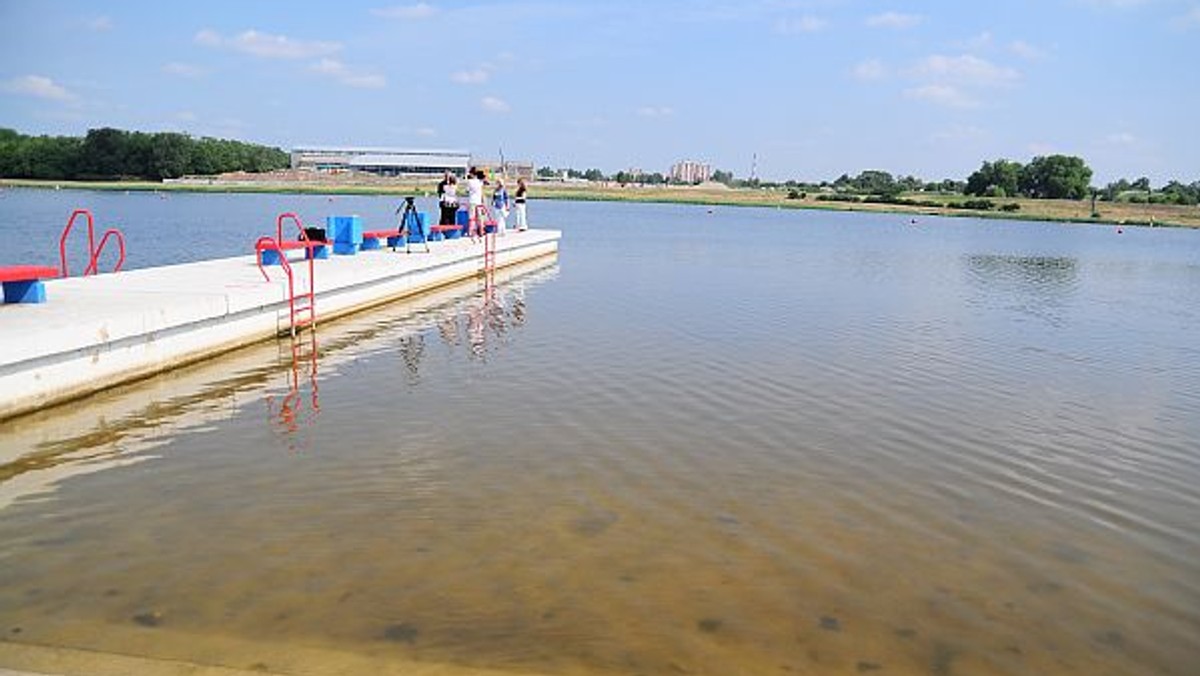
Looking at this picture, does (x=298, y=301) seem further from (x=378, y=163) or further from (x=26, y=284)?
(x=378, y=163)

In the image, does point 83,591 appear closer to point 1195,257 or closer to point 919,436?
point 919,436

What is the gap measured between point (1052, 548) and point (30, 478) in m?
7.17

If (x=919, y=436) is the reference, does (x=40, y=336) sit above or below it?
above

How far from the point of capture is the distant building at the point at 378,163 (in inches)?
6287

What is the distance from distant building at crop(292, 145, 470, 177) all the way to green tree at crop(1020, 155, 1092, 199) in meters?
89.3

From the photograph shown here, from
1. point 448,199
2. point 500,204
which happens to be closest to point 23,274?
point 448,199

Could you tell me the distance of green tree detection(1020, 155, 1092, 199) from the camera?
126 m

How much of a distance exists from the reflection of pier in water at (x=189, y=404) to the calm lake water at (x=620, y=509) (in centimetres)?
5

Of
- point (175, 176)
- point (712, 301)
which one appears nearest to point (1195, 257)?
point (712, 301)

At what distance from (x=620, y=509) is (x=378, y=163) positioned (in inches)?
6420

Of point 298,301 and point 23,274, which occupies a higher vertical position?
point 23,274

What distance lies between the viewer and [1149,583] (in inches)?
221

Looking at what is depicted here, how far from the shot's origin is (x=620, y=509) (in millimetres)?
6363

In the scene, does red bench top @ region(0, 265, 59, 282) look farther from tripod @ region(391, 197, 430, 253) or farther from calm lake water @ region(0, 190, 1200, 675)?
tripod @ region(391, 197, 430, 253)
